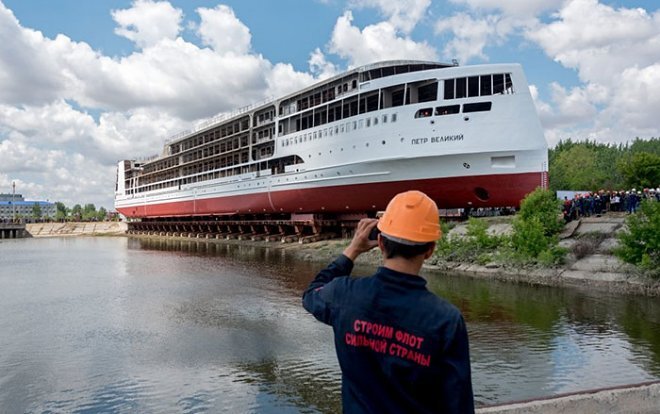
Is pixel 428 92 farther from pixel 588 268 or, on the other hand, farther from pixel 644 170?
pixel 644 170

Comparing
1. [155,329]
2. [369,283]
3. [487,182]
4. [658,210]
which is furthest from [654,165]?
[369,283]

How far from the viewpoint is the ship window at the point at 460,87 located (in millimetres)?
30344

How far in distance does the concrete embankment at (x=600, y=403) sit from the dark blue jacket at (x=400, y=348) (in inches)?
138

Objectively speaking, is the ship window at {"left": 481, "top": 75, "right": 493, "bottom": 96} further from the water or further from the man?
the man

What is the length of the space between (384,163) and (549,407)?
2713 cm

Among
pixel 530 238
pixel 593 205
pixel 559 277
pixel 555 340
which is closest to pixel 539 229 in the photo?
pixel 530 238

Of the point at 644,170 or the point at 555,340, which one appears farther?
the point at 644,170

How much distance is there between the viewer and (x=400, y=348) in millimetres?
2393

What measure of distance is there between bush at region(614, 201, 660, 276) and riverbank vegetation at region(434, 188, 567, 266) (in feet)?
10.4

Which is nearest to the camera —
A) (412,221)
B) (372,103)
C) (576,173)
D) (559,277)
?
(412,221)

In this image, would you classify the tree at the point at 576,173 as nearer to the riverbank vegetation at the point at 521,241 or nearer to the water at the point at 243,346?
the riverbank vegetation at the point at 521,241

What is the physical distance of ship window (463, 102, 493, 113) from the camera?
2957 cm

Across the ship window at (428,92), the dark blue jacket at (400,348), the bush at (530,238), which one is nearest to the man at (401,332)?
the dark blue jacket at (400,348)

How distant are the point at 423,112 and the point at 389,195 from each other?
5.43 m
